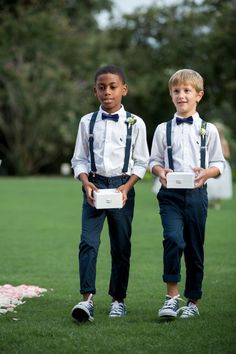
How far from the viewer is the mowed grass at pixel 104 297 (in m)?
5.09

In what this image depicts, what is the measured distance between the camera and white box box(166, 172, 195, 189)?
5809mm

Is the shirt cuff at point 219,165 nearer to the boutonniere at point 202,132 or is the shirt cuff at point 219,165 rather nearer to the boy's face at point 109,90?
the boutonniere at point 202,132

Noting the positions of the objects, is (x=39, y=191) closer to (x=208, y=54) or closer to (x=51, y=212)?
(x=51, y=212)

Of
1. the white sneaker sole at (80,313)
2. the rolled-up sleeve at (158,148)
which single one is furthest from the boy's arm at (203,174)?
the white sneaker sole at (80,313)

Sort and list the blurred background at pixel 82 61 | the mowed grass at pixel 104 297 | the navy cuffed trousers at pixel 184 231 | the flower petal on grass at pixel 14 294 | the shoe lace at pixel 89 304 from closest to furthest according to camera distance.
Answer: the mowed grass at pixel 104 297, the shoe lace at pixel 89 304, the navy cuffed trousers at pixel 184 231, the flower petal on grass at pixel 14 294, the blurred background at pixel 82 61

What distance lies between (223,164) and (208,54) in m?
33.5

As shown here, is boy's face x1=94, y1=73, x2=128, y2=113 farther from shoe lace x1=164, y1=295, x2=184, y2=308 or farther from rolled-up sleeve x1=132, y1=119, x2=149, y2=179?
shoe lace x1=164, y1=295, x2=184, y2=308

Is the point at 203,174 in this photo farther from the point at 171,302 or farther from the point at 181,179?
the point at 171,302

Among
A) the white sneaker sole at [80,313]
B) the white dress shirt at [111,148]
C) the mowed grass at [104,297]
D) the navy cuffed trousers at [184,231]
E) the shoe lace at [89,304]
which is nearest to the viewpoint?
the mowed grass at [104,297]

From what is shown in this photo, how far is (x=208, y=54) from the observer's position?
38938mm

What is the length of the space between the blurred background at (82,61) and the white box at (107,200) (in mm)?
31749

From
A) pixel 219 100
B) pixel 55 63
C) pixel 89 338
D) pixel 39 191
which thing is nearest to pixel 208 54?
pixel 219 100

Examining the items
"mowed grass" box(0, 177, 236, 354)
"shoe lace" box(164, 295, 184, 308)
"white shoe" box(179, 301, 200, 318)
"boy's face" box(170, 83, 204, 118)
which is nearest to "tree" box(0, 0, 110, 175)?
"mowed grass" box(0, 177, 236, 354)

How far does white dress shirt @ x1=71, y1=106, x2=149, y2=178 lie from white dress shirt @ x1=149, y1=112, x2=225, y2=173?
121 millimetres
